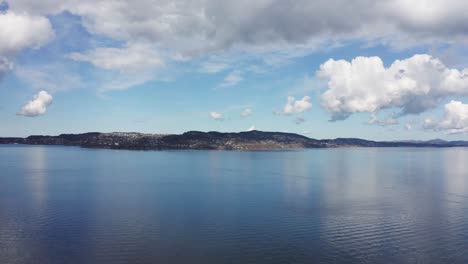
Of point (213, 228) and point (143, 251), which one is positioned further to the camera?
point (213, 228)

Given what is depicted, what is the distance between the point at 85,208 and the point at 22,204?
31.3ft

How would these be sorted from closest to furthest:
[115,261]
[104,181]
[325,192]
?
[115,261] → [325,192] → [104,181]

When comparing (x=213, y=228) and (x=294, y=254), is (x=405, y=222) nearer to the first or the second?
(x=294, y=254)

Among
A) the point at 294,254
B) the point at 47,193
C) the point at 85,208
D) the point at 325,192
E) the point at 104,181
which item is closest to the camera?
the point at 294,254

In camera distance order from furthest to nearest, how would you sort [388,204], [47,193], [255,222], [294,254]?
[47,193], [388,204], [255,222], [294,254]

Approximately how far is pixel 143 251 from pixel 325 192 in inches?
1549

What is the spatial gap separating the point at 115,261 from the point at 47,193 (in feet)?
118

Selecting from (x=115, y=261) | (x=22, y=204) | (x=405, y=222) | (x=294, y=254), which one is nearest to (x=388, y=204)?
(x=405, y=222)

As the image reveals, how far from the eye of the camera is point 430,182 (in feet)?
251

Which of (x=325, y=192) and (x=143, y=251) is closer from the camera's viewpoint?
(x=143, y=251)

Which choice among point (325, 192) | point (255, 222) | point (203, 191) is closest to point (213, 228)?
point (255, 222)

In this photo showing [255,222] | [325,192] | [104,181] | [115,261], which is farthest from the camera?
[104,181]

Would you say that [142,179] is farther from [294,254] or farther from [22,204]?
[294,254]

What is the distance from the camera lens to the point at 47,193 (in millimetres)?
56656
